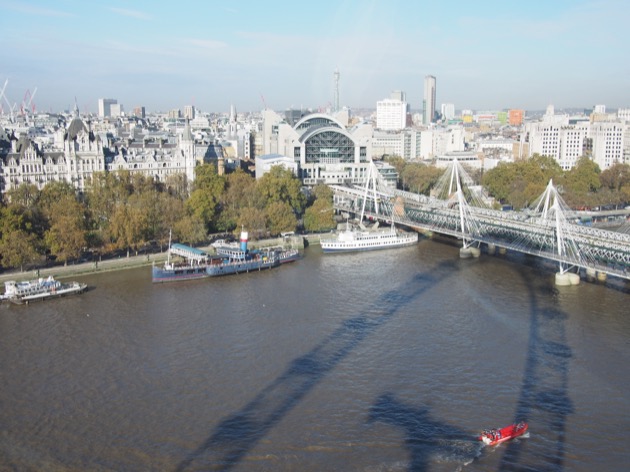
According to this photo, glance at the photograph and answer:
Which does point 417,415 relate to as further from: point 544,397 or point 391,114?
point 391,114

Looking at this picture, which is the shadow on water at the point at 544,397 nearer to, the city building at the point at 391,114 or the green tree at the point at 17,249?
the green tree at the point at 17,249

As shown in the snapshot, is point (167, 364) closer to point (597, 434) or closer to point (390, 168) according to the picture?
point (597, 434)

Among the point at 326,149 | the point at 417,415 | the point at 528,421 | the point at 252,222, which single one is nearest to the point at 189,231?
the point at 252,222

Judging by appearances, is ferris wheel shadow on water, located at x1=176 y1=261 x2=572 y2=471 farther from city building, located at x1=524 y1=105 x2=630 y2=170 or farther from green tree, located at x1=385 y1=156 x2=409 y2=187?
city building, located at x1=524 y1=105 x2=630 y2=170

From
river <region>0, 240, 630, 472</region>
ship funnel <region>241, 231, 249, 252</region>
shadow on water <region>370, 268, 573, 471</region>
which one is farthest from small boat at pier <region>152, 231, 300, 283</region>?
shadow on water <region>370, 268, 573, 471</region>

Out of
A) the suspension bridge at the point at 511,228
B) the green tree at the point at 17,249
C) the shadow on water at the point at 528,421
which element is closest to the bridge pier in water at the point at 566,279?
the suspension bridge at the point at 511,228

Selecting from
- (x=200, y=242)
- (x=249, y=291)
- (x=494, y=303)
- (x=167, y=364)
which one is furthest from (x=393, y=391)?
(x=200, y=242)

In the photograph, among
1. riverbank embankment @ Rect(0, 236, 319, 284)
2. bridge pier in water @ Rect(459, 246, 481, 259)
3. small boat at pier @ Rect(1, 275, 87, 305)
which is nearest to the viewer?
small boat at pier @ Rect(1, 275, 87, 305)
